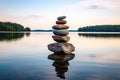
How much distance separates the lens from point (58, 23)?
25812mm

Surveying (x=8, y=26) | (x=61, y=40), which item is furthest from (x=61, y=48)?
(x=8, y=26)

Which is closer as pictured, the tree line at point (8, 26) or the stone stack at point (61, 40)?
the stone stack at point (61, 40)

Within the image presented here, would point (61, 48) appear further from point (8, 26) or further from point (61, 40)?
point (8, 26)

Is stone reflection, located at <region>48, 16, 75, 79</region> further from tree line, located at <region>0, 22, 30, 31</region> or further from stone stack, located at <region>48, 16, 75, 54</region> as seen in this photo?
tree line, located at <region>0, 22, 30, 31</region>

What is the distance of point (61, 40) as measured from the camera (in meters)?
24.3

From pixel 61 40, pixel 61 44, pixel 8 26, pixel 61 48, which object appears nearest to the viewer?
pixel 61 48

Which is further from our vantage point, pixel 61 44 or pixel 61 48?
pixel 61 44

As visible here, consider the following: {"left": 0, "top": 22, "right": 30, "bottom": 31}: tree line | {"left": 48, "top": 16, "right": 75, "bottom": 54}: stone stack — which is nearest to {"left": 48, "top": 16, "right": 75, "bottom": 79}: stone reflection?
{"left": 48, "top": 16, "right": 75, "bottom": 54}: stone stack

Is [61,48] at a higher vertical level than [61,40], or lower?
lower

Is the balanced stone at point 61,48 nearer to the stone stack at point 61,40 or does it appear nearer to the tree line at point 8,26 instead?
the stone stack at point 61,40

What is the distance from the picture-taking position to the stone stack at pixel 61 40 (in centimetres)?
2338

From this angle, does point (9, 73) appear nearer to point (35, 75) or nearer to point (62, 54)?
point (35, 75)

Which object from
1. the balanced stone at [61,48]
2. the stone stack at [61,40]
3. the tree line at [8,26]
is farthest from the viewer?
the tree line at [8,26]

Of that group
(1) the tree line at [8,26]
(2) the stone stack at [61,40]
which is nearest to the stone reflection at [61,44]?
(2) the stone stack at [61,40]
